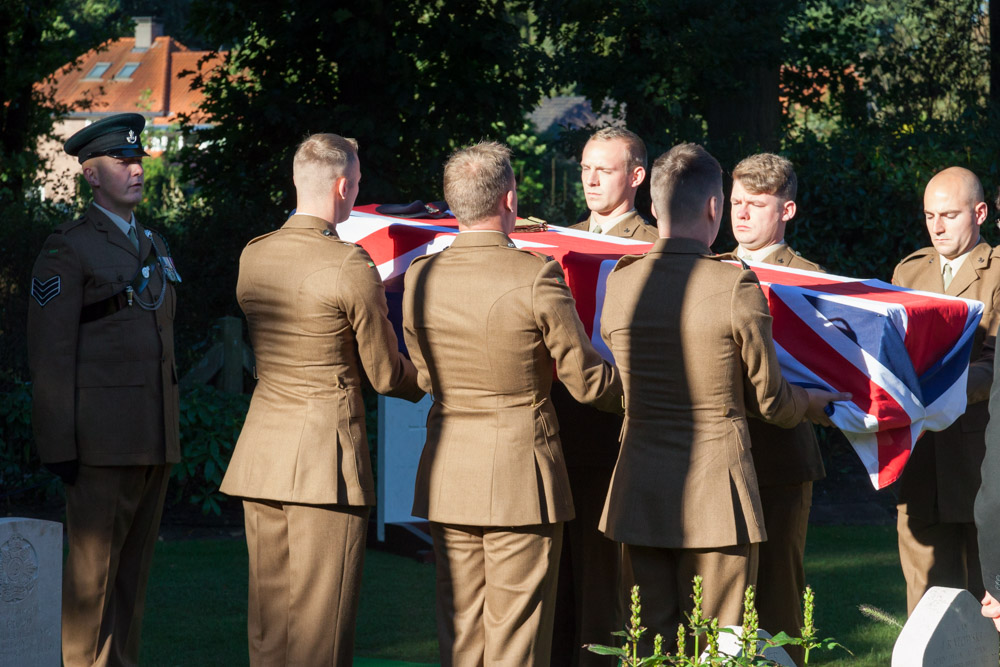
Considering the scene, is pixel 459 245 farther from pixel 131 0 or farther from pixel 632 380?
pixel 131 0

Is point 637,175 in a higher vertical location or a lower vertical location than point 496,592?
higher

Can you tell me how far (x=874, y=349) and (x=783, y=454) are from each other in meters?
0.58

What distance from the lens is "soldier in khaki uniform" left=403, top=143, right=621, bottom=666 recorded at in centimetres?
367

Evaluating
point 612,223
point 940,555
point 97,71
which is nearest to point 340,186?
point 612,223

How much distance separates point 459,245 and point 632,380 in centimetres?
67

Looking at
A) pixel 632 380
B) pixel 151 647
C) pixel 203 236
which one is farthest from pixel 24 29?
pixel 632 380

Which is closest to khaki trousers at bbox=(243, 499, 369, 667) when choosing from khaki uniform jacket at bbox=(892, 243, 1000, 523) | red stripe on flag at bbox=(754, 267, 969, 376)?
red stripe on flag at bbox=(754, 267, 969, 376)

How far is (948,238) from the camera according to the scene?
4.63 m

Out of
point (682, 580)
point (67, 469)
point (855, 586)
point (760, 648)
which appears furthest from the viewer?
point (855, 586)

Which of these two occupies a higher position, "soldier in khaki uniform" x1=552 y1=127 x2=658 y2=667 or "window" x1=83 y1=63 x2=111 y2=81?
"window" x1=83 y1=63 x2=111 y2=81

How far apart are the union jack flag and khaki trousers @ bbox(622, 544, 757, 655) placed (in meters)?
0.48

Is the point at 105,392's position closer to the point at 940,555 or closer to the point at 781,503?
the point at 781,503

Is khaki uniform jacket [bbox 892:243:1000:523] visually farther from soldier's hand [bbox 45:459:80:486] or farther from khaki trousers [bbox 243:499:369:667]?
soldier's hand [bbox 45:459:80:486]

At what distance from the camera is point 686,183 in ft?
12.0
